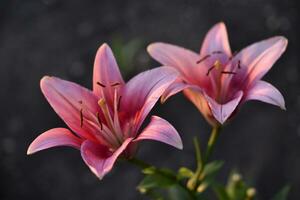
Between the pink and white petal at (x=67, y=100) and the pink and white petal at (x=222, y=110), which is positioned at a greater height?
the pink and white petal at (x=67, y=100)

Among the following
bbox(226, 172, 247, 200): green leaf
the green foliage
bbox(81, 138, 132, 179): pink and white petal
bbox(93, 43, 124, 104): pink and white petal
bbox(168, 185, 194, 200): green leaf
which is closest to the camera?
bbox(81, 138, 132, 179): pink and white petal

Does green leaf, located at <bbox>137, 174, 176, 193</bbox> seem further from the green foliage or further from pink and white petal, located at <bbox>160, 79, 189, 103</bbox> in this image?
the green foliage

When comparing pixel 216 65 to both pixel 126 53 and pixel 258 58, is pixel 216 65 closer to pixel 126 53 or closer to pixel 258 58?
pixel 258 58

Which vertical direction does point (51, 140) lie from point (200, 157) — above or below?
above

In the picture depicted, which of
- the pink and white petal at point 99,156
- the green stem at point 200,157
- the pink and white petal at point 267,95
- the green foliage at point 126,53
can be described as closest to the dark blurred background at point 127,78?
the green foliage at point 126,53

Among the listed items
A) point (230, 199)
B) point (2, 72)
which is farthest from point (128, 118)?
point (2, 72)

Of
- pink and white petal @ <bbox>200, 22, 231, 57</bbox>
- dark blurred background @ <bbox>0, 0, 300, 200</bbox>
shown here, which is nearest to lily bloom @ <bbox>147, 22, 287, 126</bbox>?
pink and white petal @ <bbox>200, 22, 231, 57</bbox>

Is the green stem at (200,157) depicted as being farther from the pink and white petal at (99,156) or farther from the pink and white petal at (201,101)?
the pink and white petal at (99,156)

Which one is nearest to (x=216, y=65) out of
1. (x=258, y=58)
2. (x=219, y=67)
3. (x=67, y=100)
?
(x=219, y=67)
